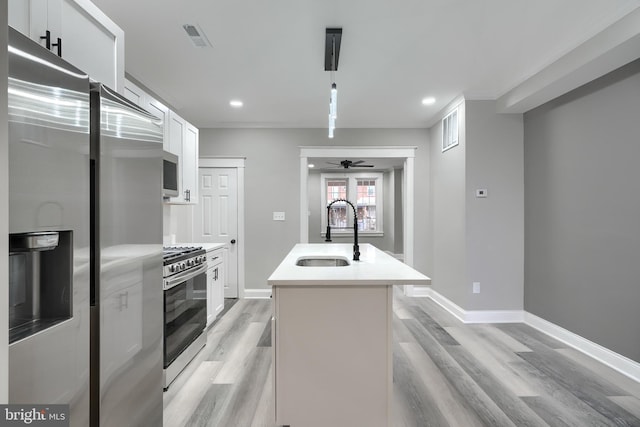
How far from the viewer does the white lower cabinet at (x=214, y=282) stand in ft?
10.6

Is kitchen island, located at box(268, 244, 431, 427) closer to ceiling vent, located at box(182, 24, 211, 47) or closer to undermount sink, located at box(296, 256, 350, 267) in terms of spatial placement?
undermount sink, located at box(296, 256, 350, 267)

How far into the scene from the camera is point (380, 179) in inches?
321

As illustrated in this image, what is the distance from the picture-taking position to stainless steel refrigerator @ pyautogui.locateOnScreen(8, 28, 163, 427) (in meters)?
0.80

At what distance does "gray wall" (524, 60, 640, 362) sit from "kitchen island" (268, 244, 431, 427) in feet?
6.70

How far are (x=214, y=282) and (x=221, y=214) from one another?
4.99ft

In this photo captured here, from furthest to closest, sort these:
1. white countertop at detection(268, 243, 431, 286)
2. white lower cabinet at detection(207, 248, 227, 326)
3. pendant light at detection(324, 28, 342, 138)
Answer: white lower cabinet at detection(207, 248, 227, 326) → pendant light at detection(324, 28, 342, 138) → white countertop at detection(268, 243, 431, 286)

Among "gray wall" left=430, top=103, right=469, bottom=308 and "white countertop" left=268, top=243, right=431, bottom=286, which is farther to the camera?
"gray wall" left=430, top=103, right=469, bottom=308

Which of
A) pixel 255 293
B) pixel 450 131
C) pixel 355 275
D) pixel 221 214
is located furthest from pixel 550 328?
pixel 221 214

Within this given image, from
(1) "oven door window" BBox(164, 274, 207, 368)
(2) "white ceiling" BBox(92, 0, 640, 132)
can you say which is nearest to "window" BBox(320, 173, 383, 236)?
(2) "white ceiling" BBox(92, 0, 640, 132)

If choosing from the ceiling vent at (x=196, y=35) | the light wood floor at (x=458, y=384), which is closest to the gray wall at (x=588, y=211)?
the light wood floor at (x=458, y=384)

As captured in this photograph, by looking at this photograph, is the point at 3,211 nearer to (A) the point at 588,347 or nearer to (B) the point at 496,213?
(A) the point at 588,347

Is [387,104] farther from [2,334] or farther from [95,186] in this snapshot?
[2,334]

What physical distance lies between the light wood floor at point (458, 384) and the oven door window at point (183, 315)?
248 mm

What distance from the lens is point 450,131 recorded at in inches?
157
